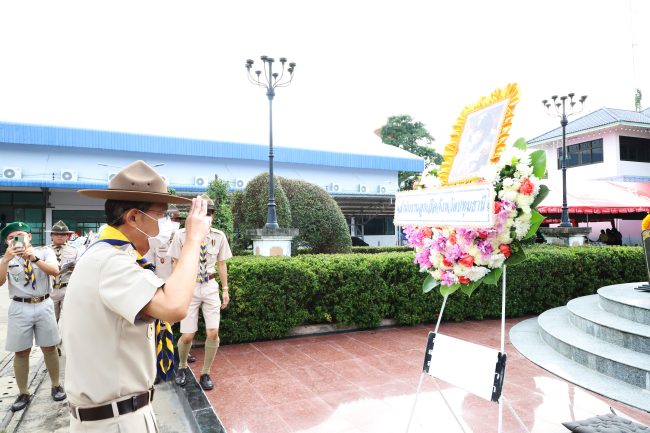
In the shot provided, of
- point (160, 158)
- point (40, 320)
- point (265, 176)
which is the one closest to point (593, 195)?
point (265, 176)

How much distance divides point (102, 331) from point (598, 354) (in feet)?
17.0

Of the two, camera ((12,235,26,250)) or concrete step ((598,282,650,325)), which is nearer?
camera ((12,235,26,250))

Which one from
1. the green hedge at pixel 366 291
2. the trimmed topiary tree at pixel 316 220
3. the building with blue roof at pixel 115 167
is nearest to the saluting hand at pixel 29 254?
the green hedge at pixel 366 291

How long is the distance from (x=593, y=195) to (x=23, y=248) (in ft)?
60.4

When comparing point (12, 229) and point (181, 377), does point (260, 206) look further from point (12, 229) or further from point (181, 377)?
point (12, 229)

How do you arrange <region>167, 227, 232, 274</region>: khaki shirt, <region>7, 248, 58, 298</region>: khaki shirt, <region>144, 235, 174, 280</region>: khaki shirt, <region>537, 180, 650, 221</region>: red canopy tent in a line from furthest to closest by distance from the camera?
<region>537, 180, 650, 221</region>: red canopy tent
<region>144, 235, 174, 280</region>: khaki shirt
<region>167, 227, 232, 274</region>: khaki shirt
<region>7, 248, 58, 298</region>: khaki shirt

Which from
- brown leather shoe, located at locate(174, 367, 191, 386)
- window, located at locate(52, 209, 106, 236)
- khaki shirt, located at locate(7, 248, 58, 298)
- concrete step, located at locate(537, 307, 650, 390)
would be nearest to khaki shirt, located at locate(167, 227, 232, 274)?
brown leather shoe, located at locate(174, 367, 191, 386)

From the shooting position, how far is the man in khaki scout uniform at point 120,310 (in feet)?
5.21

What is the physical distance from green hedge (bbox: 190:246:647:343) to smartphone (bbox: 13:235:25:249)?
8.46 feet

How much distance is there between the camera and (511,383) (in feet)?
15.0

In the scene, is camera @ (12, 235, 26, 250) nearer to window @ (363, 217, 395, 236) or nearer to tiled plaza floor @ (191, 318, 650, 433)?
tiled plaza floor @ (191, 318, 650, 433)

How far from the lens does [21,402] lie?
409 cm

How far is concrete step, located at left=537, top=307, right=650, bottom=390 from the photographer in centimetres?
443

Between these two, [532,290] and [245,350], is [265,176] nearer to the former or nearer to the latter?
[245,350]
